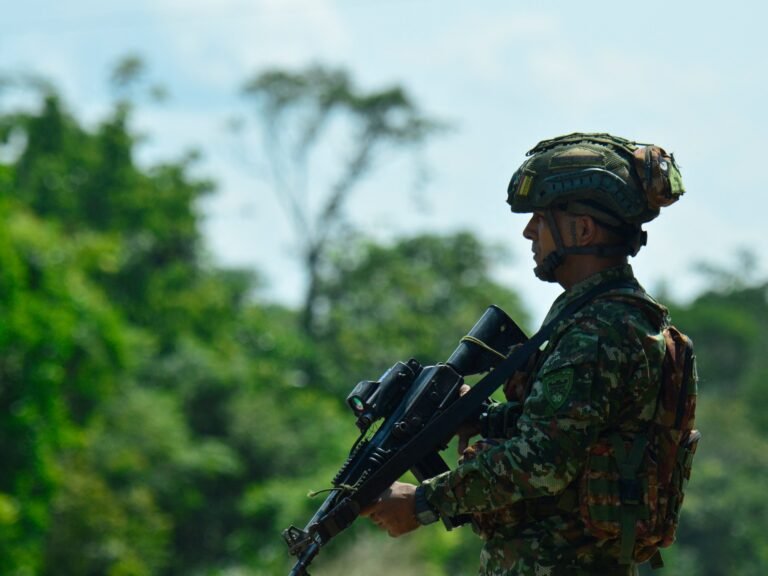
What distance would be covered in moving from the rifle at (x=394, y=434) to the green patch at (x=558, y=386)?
29 centimetres

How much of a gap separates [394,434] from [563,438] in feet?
2.02

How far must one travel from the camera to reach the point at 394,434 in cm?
439

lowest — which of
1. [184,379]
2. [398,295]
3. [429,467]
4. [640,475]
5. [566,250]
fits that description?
[640,475]

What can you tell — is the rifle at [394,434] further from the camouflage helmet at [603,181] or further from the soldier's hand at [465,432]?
the camouflage helmet at [603,181]

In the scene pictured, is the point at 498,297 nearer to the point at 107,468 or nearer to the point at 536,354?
the point at 107,468

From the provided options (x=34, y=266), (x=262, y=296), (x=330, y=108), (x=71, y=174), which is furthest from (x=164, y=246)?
(x=34, y=266)

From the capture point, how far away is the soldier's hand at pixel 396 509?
427 centimetres

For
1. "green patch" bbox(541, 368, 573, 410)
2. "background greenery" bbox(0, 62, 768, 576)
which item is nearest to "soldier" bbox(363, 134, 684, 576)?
"green patch" bbox(541, 368, 573, 410)

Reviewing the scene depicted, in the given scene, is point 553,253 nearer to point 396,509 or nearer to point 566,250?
point 566,250

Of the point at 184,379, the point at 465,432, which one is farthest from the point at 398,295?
the point at 465,432

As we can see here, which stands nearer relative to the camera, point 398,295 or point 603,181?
point 603,181

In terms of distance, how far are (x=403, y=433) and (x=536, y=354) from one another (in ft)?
1.61

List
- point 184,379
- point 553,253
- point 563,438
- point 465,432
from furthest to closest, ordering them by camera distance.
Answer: point 184,379 → point 465,432 → point 553,253 → point 563,438

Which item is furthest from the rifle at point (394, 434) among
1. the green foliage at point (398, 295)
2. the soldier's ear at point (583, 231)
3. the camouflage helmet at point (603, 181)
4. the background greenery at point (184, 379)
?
the green foliage at point (398, 295)
